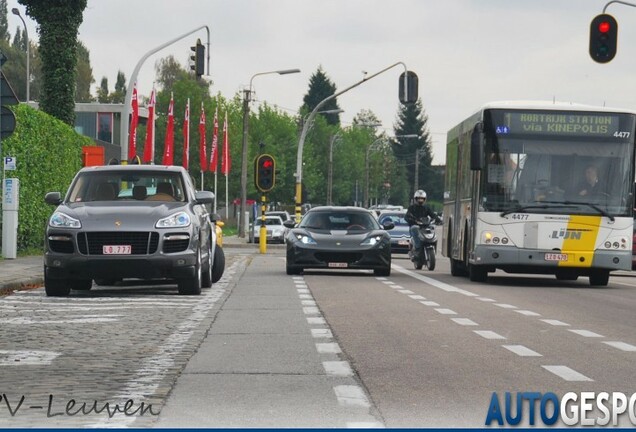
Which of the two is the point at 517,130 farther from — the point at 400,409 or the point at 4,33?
the point at 4,33

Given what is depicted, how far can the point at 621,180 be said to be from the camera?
26406mm

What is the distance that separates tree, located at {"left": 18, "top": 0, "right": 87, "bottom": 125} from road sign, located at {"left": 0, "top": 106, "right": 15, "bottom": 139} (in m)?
22.9

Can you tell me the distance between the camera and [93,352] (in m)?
12.2

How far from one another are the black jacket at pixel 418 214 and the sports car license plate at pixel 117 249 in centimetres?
1492

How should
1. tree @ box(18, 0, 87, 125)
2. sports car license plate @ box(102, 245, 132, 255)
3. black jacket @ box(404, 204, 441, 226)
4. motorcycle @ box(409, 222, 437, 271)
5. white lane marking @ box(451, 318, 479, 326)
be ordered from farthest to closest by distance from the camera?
1. tree @ box(18, 0, 87, 125)
2. black jacket @ box(404, 204, 441, 226)
3. motorcycle @ box(409, 222, 437, 271)
4. sports car license plate @ box(102, 245, 132, 255)
5. white lane marking @ box(451, 318, 479, 326)

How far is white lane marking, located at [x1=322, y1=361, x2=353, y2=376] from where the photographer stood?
10805 mm

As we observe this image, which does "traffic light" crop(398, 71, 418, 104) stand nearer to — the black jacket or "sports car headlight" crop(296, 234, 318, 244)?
the black jacket

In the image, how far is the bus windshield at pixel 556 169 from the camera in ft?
86.4

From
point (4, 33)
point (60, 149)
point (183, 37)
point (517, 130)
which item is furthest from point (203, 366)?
point (4, 33)

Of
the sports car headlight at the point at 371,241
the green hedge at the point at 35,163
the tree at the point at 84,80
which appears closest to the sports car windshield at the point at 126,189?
the sports car headlight at the point at 371,241

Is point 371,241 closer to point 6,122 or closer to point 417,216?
point 417,216

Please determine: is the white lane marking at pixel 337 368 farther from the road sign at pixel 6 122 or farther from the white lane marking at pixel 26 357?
the road sign at pixel 6 122

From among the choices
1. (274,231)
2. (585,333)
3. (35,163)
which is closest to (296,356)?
(585,333)

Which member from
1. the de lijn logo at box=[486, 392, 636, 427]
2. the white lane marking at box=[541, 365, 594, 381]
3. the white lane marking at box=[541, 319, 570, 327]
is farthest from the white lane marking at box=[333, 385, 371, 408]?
the white lane marking at box=[541, 319, 570, 327]
